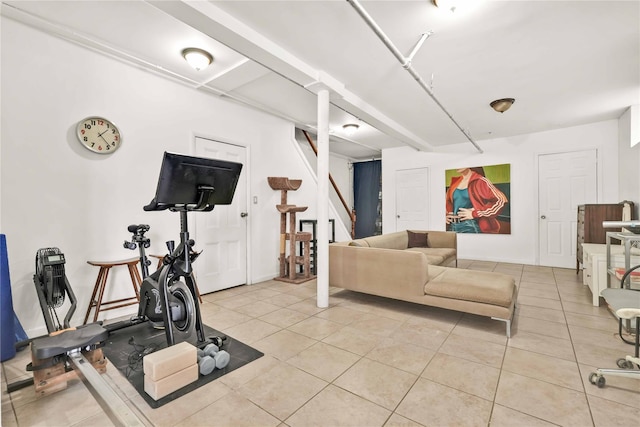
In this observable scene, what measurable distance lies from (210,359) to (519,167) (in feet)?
20.9

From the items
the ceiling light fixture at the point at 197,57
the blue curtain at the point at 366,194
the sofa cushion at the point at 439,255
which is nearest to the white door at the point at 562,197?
the sofa cushion at the point at 439,255

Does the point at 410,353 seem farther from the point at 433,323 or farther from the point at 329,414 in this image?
the point at 329,414

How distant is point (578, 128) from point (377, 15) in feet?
16.8

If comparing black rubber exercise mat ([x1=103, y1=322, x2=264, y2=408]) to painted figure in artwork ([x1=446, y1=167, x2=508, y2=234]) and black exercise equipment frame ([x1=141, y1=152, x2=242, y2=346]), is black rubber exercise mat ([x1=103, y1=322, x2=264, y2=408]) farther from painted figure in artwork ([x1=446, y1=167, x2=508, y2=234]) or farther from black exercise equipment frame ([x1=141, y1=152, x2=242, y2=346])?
painted figure in artwork ([x1=446, y1=167, x2=508, y2=234])

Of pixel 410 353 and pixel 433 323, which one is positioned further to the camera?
pixel 433 323

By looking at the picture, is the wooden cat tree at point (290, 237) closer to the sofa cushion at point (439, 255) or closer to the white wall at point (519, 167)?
the sofa cushion at point (439, 255)

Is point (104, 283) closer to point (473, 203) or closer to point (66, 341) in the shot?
point (66, 341)

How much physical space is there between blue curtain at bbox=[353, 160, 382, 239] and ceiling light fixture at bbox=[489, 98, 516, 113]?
4.41 meters

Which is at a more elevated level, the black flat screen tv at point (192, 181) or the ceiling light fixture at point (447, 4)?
the ceiling light fixture at point (447, 4)

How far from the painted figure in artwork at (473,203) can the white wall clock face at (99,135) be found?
6172mm

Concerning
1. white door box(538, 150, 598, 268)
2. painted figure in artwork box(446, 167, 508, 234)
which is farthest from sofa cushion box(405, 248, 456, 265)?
white door box(538, 150, 598, 268)

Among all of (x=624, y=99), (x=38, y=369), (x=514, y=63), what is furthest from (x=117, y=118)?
(x=624, y=99)

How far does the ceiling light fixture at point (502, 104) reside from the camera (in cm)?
376

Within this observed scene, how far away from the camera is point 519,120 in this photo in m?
4.77
